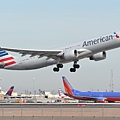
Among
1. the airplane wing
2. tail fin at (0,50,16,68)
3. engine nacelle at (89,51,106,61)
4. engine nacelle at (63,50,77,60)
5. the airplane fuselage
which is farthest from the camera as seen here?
tail fin at (0,50,16,68)

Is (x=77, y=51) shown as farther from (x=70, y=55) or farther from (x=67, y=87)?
(x=67, y=87)

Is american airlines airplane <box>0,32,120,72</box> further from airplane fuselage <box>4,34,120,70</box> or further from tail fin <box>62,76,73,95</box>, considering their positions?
tail fin <box>62,76,73,95</box>

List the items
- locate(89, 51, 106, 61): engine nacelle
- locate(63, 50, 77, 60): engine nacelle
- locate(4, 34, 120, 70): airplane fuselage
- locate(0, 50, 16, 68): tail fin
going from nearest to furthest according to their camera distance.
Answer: locate(4, 34, 120, 70): airplane fuselage → locate(63, 50, 77, 60): engine nacelle → locate(89, 51, 106, 61): engine nacelle → locate(0, 50, 16, 68): tail fin

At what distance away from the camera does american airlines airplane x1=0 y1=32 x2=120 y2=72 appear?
5950 cm

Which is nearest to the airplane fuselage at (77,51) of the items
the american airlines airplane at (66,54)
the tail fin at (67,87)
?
the american airlines airplane at (66,54)

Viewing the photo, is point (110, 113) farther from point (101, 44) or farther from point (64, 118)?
point (101, 44)

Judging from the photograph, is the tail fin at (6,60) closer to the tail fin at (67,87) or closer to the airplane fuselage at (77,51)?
the airplane fuselage at (77,51)

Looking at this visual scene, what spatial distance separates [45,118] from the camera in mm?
44562

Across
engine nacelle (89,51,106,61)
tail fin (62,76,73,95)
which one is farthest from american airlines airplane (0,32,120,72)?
tail fin (62,76,73,95)

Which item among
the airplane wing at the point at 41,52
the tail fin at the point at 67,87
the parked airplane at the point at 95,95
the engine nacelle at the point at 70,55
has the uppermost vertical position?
the airplane wing at the point at 41,52

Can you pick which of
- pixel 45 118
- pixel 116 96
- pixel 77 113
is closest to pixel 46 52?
pixel 77 113

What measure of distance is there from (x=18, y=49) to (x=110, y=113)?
19334 millimetres

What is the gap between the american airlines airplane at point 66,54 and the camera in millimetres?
59497

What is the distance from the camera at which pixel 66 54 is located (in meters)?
62.4
